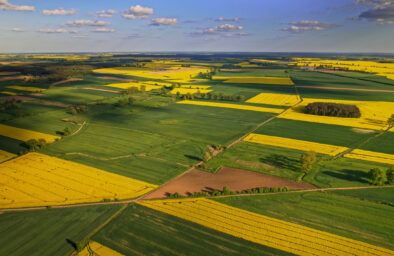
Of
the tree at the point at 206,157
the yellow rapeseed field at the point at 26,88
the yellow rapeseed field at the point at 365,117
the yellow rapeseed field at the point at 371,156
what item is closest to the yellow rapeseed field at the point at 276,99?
the yellow rapeseed field at the point at 365,117

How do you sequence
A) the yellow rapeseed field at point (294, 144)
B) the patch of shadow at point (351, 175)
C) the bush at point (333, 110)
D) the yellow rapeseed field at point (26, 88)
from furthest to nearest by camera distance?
the yellow rapeseed field at point (26, 88) → the bush at point (333, 110) → the yellow rapeseed field at point (294, 144) → the patch of shadow at point (351, 175)

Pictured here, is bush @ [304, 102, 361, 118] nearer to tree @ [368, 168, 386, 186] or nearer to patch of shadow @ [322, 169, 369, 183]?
patch of shadow @ [322, 169, 369, 183]

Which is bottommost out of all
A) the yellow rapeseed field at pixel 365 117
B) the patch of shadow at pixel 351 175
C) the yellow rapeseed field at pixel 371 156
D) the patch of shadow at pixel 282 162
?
the patch of shadow at pixel 351 175

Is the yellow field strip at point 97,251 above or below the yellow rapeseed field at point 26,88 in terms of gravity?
below

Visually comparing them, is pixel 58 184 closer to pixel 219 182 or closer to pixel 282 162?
pixel 219 182

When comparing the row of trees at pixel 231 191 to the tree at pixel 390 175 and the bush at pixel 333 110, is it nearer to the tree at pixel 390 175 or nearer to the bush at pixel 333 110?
the tree at pixel 390 175

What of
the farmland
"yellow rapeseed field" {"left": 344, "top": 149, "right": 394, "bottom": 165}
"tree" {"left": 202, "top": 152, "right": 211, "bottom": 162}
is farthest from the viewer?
"tree" {"left": 202, "top": 152, "right": 211, "bottom": 162}

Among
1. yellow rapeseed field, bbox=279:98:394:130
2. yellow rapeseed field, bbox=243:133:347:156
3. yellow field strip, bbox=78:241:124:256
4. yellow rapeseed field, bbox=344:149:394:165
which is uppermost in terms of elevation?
yellow rapeseed field, bbox=279:98:394:130

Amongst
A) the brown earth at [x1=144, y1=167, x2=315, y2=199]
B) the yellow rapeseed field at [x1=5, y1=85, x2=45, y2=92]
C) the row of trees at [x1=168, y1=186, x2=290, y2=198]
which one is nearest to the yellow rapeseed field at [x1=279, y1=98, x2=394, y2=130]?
the brown earth at [x1=144, y1=167, x2=315, y2=199]
